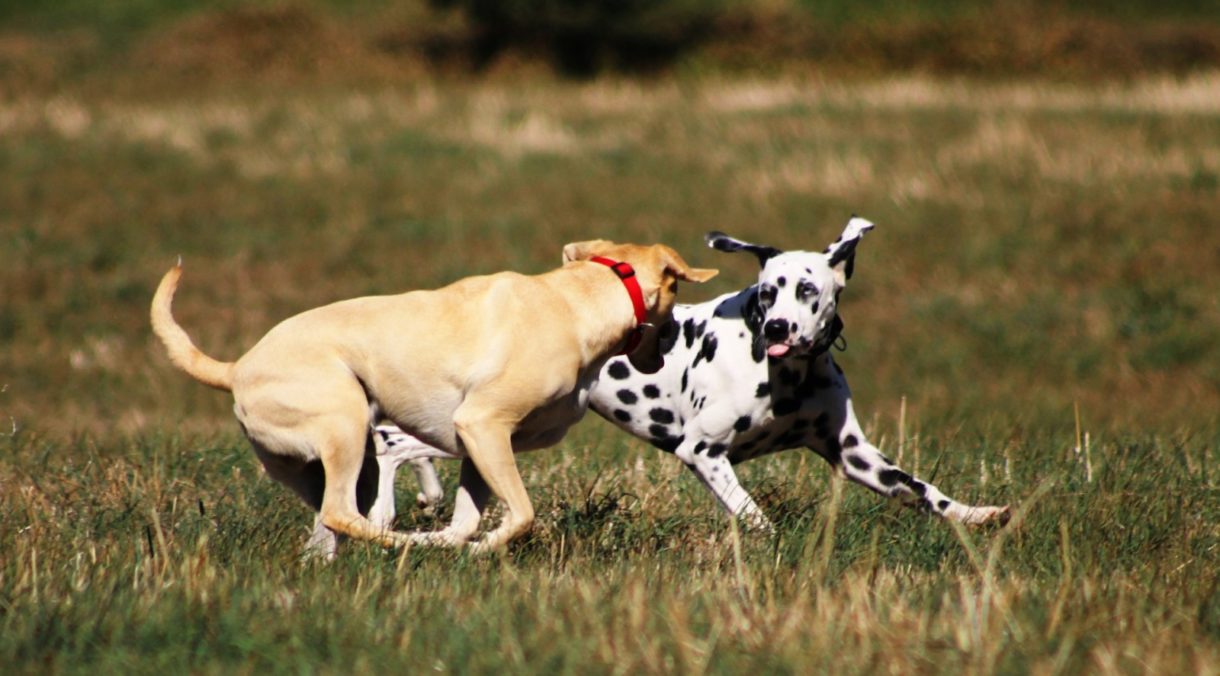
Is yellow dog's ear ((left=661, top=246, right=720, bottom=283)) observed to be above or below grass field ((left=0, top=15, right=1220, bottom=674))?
above

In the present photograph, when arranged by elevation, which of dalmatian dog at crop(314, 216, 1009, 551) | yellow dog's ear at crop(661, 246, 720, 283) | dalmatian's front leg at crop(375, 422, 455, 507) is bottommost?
dalmatian's front leg at crop(375, 422, 455, 507)

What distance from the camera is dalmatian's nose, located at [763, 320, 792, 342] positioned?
6.18 metres

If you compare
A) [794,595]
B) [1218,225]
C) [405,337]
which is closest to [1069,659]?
[794,595]

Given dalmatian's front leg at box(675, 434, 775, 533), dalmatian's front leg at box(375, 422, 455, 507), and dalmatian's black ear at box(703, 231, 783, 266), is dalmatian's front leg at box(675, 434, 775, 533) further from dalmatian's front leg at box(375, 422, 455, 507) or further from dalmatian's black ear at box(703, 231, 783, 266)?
dalmatian's front leg at box(375, 422, 455, 507)

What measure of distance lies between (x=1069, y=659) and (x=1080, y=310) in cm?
1119

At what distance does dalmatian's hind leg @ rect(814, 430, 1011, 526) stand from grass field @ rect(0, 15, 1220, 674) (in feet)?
0.43

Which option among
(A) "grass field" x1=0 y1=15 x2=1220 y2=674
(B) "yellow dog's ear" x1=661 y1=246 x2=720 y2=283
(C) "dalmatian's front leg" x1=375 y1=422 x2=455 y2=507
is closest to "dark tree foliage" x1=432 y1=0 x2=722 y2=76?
(A) "grass field" x1=0 y1=15 x2=1220 y2=674

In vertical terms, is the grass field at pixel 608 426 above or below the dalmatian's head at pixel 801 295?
below

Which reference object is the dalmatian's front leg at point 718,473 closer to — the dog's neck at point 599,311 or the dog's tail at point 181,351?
the dog's neck at point 599,311

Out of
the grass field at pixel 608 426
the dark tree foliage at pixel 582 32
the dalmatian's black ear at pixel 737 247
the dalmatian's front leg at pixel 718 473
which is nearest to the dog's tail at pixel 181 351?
the grass field at pixel 608 426

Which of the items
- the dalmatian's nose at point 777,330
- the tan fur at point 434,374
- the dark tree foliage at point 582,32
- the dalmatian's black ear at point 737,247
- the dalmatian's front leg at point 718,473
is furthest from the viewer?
the dark tree foliage at point 582,32

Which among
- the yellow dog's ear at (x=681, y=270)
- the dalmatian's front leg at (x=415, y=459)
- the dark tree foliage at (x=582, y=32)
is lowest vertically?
the dalmatian's front leg at (x=415, y=459)

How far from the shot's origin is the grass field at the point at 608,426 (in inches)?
172

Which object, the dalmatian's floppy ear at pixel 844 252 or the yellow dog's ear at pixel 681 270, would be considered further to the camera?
the dalmatian's floppy ear at pixel 844 252
